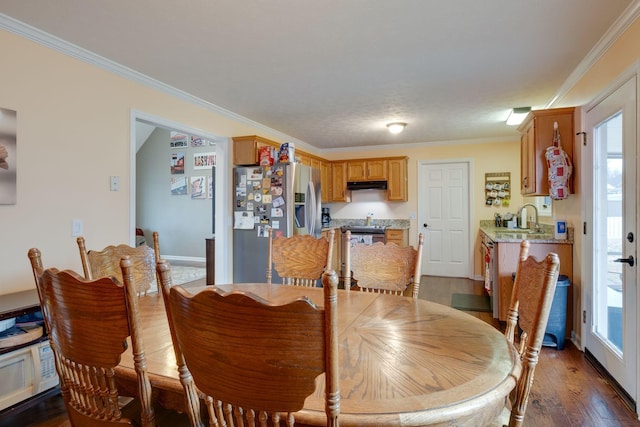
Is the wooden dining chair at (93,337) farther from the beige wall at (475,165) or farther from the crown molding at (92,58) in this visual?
the beige wall at (475,165)

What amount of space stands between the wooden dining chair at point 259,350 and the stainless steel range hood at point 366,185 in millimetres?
5413

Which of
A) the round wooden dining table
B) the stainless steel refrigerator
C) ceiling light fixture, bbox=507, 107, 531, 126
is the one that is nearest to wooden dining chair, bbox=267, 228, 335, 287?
the round wooden dining table

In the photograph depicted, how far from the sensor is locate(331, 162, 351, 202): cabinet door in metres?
6.26

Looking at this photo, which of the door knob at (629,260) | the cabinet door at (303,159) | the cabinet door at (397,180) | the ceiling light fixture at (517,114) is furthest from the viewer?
the cabinet door at (397,180)

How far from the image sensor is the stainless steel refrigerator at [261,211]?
Answer: 396cm

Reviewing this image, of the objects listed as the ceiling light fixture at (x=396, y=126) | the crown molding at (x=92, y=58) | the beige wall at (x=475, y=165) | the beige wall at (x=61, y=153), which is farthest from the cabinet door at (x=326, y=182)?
the beige wall at (x=61, y=153)

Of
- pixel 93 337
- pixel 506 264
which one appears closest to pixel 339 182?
pixel 506 264

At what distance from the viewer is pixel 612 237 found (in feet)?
7.77

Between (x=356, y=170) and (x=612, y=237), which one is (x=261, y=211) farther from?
(x=612, y=237)

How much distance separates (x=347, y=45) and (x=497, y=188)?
4225mm

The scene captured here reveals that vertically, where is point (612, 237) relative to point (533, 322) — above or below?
above

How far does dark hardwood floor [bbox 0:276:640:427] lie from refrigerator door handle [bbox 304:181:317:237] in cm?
283

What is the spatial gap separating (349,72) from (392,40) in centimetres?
59

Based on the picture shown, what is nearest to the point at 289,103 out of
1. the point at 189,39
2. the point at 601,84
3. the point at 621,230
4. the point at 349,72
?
the point at 349,72
